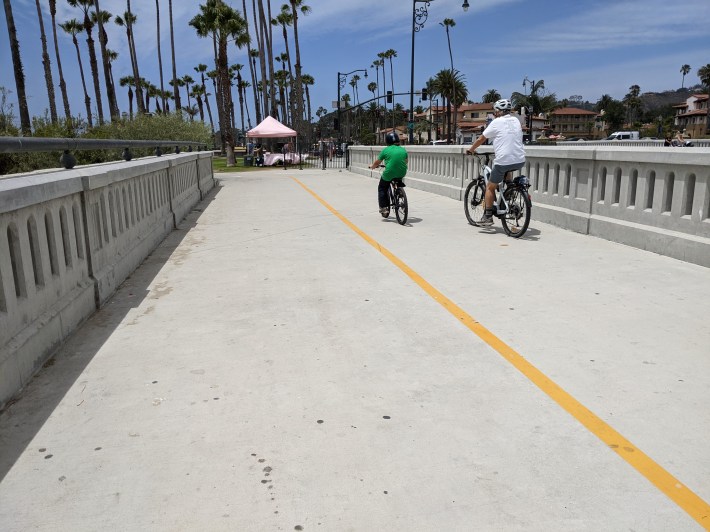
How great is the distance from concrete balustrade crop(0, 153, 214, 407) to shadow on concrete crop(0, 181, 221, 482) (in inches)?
3.1

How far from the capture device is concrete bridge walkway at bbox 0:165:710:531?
2777mm

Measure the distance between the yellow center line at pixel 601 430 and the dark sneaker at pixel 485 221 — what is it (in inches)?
173

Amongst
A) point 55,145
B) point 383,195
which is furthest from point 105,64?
point 55,145

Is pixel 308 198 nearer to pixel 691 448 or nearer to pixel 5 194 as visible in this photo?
pixel 5 194

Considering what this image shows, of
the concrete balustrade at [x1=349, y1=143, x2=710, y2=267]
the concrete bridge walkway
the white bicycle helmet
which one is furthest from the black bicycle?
the concrete bridge walkway

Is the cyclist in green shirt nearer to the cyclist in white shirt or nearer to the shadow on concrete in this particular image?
the cyclist in white shirt

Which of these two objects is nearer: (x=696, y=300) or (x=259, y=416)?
(x=259, y=416)

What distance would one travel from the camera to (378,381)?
13.6 feet

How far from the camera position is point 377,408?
3.74 metres

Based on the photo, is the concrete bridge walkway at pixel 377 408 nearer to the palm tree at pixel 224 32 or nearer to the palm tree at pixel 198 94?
the palm tree at pixel 224 32

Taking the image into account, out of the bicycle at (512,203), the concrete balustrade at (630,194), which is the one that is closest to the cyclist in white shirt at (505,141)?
the bicycle at (512,203)

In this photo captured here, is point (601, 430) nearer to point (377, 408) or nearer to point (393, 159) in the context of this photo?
point (377, 408)

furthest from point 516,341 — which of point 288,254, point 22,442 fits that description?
point 288,254

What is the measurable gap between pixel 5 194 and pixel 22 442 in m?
1.61
